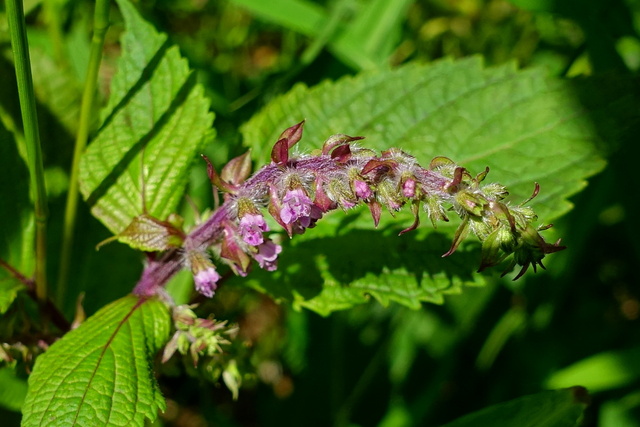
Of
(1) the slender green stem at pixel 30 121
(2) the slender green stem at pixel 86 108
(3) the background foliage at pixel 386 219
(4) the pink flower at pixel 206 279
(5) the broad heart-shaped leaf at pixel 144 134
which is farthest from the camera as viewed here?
(3) the background foliage at pixel 386 219

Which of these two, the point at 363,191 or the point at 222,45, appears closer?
the point at 363,191

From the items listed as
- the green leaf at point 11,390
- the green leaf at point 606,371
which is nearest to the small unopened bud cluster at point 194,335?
the green leaf at point 11,390

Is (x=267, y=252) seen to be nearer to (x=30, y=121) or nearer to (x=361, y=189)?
(x=361, y=189)

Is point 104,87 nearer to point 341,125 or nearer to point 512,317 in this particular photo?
point 341,125

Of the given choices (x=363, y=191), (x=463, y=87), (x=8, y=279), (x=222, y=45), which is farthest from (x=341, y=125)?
(x=222, y=45)

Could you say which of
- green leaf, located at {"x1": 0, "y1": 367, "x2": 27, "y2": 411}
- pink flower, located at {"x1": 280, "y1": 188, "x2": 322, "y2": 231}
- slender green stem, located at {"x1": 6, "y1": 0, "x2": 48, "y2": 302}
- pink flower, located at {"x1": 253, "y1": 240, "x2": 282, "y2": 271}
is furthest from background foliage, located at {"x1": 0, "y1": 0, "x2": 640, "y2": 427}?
pink flower, located at {"x1": 280, "y1": 188, "x2": 322, "y2": 231}

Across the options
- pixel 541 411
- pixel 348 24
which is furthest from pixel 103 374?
pixel 348 24

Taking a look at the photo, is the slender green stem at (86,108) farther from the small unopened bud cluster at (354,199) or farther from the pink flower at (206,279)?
the pink flower at (206,279)

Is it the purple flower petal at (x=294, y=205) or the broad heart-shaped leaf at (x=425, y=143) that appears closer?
the purple flower petal at (x=294, y=205)
